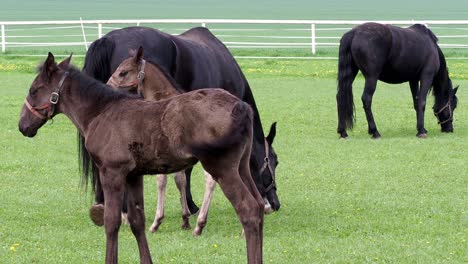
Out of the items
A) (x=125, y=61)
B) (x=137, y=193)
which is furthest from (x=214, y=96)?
(x=125, y=61)

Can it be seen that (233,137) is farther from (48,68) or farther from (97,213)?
(97,213)

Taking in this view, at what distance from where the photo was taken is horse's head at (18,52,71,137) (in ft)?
23.6

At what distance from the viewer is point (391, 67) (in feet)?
51.6

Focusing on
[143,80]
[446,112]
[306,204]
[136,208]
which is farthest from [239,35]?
[136,208]

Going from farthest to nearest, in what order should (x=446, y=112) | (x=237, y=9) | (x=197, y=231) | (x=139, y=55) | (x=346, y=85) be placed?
(x=237, y=9), (x=446, y=112), (x=346, y=85), (x=197, y=231), (x=139, y=55)

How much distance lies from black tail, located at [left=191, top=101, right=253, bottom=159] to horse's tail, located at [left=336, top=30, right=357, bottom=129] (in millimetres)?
8723

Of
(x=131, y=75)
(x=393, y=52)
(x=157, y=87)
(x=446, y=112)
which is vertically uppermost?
(x=131, y=75)

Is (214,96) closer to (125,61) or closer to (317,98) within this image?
(125,61)

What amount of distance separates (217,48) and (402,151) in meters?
4.69

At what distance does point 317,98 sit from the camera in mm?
20328

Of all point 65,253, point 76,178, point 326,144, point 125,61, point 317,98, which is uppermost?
point 125,61

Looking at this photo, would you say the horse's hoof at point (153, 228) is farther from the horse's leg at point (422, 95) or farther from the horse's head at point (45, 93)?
the horse's leg at point (422, 95)

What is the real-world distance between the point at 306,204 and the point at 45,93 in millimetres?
3602

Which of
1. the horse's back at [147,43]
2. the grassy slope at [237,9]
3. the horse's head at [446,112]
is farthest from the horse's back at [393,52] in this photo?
the grassy slope at [237,9]
